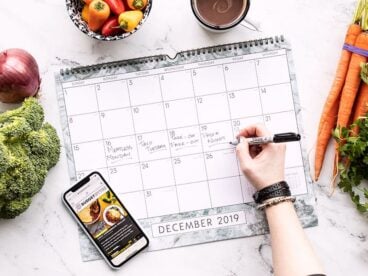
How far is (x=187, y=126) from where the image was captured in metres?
1.18

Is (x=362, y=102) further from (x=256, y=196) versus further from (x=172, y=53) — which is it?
(x=172, y=53)

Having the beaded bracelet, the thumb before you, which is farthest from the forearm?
the thumb

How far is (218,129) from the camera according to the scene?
118 centimetres

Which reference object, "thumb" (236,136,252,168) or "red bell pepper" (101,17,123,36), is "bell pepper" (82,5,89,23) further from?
"thumb" (236,136,252,168)

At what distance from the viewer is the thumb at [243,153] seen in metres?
1.11

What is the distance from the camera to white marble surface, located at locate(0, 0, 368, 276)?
1.18 m

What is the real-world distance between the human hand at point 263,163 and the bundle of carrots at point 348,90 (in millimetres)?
100

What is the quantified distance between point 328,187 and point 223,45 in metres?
0.37

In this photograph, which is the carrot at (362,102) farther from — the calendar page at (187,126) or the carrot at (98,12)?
the carrot at (98,12)

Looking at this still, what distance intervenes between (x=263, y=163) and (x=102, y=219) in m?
0.36

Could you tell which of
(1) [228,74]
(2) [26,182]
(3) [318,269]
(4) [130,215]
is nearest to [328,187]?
(3) [318,269]

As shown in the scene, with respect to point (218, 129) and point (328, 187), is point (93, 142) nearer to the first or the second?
point (218, 129)

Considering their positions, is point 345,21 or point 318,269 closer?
point 318,269

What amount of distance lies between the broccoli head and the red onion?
29 mm
